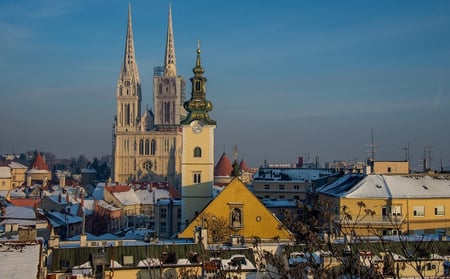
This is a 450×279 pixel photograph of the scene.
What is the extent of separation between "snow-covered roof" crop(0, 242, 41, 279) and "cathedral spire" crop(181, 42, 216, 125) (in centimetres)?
3036

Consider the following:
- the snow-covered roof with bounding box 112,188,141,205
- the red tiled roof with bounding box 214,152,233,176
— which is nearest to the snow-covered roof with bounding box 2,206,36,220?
the snow-covered roof with bounding box 112,188,141,205

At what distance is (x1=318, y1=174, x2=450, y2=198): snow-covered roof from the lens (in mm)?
45938

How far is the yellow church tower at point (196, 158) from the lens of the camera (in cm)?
5297

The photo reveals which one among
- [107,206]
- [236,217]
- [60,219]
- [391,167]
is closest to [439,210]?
[391,167]

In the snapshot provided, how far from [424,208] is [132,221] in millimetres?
51511

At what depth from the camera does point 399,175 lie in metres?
48.8

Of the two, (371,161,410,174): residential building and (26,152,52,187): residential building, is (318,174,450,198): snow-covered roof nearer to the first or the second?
(371,161,410,174): residential building

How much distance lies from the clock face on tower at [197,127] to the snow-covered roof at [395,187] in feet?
39.2

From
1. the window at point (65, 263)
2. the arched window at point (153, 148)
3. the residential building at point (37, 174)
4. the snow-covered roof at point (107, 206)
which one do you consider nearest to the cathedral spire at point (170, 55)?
the arched window at point (153, 148)

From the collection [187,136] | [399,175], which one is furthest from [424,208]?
[187,136]

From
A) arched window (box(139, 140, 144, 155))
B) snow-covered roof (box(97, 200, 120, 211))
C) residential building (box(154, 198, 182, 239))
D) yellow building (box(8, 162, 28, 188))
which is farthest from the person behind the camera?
arched window (box(139, 140, 144, 155))

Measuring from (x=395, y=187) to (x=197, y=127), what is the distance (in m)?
16.8

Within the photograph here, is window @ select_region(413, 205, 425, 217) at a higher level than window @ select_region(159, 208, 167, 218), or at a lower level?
higher

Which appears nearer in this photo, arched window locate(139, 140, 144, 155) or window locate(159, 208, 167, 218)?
window locate(159, 208, 167, 218)
